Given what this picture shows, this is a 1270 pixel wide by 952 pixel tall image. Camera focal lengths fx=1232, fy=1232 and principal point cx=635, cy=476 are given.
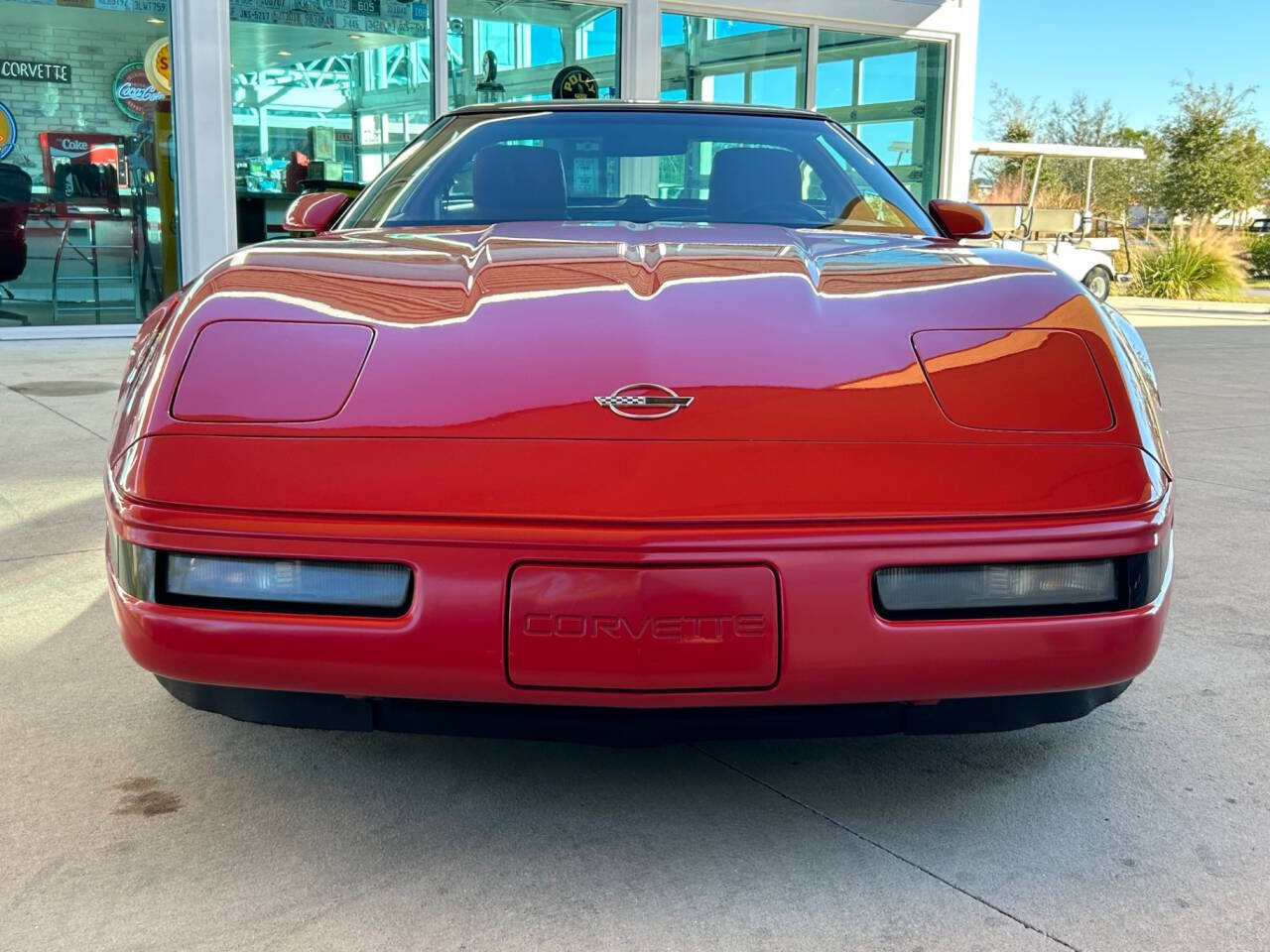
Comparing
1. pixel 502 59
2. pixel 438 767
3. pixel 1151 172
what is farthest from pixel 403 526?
pixel 1151 172

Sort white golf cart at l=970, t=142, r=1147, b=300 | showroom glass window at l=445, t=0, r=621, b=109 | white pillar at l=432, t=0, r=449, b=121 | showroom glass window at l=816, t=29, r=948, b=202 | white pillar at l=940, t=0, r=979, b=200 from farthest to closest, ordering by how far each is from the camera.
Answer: white golf cart at l=970, t=142, r=1147, b=300, white pillar at l=940, t=0, r=979, b=200, showroom glass window at l=816, t=29, r=948, b=202, showroom glass window at l=445, t=0, r=621, b=109, white pillar at l=432, t=0, r=449, b=121

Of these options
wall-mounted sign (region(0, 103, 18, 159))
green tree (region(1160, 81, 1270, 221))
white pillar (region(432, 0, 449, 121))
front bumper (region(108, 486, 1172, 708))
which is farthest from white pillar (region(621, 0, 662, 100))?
green tree (region(1160, 81, 1270, 221))

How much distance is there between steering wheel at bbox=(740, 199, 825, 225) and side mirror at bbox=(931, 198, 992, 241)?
30 cm

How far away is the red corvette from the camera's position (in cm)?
159

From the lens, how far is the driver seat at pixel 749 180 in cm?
281

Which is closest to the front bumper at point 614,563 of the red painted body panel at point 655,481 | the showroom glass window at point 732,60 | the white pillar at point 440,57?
the red painted body panel at point 655,481

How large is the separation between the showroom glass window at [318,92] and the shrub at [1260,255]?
1578cm

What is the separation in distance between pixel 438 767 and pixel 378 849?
11.6 inches

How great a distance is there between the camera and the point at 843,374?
174 centimetres

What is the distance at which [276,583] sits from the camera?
1.64 m

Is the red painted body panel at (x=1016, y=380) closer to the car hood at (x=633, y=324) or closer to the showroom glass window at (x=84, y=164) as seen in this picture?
the car hood at (x=633, y=324)

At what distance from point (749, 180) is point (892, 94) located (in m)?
10.6

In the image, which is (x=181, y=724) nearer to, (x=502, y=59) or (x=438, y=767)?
(x=438, y=767)

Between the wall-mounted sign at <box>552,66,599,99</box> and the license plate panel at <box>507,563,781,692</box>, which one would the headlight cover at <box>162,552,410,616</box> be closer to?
the license plate panel at <box>507,563,781,692</box>
